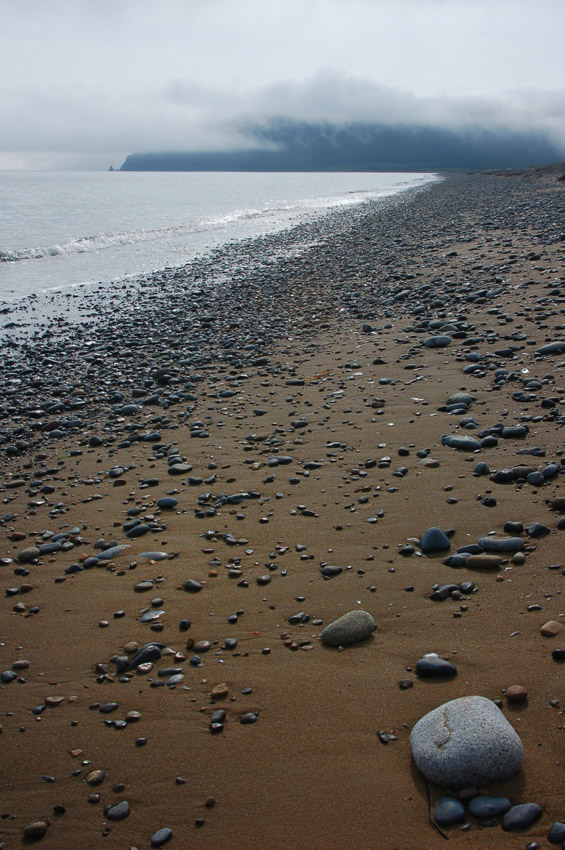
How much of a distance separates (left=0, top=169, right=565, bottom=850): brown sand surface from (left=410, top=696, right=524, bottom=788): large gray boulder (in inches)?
3.4

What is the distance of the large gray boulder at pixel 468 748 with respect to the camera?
8.66ft

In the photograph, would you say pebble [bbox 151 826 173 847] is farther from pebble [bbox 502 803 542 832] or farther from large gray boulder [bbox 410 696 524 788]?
pebble [bbox 502 803 542 832]

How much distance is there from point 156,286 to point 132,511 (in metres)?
16.2

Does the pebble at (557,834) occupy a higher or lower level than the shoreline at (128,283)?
lower

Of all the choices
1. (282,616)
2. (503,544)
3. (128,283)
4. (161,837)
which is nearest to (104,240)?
(128,283)

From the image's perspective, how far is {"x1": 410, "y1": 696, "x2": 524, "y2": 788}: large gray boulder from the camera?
2.64 meters

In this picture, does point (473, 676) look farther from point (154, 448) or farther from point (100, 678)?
point (154, 448)

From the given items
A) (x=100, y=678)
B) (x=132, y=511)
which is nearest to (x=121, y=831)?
(x=100, y=678)

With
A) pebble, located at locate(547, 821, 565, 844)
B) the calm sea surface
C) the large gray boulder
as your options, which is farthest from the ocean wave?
pebble, located at locate(547, 821, 565, 844)

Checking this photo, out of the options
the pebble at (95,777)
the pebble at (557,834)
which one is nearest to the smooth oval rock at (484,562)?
the pebble at (557,834)

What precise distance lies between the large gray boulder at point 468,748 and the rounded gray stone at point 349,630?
3.12 feet

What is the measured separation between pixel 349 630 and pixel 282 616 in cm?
55

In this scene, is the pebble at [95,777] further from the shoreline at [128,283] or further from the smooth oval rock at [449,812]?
the shoreline at [128,283]

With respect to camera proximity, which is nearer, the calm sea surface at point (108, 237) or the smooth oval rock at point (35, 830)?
the smooth oval rock at point (35, 830)
